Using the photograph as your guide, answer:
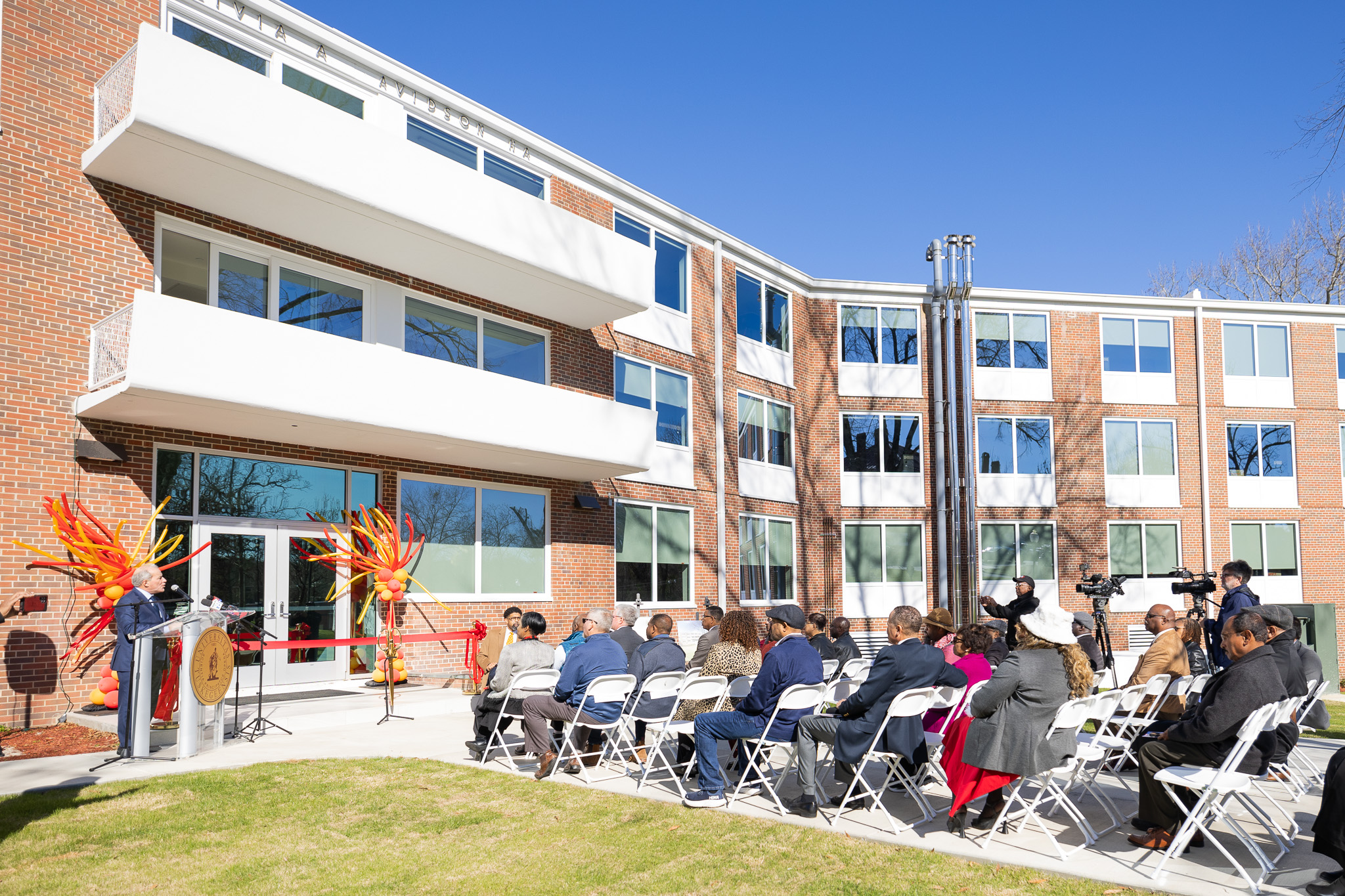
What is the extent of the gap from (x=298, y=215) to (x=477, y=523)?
516 centimetres

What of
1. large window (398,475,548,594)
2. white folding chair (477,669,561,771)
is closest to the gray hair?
white folding chair (477,669,561,771)

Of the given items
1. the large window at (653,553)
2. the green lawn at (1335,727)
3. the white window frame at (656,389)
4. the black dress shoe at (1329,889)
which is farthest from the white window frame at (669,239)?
the black dress shoe at (1329,889)

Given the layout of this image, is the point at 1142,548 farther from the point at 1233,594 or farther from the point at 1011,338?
the point at 1233,594

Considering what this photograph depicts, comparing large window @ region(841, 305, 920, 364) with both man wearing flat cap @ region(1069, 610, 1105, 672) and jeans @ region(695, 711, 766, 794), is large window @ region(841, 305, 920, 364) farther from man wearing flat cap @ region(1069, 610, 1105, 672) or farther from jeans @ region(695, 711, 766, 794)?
jeans @ region(695, 711, 766, 794)

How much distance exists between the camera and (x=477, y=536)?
15.0 meters

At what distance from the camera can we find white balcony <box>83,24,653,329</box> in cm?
1042

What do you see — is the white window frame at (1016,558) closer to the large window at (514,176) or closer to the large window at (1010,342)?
the large window at (1010,342)

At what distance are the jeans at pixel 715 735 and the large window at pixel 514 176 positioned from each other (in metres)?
10.6

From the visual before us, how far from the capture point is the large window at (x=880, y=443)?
2389 cm

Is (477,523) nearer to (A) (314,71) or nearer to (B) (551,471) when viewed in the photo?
(B) (551,471)

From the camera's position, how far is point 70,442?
1052 centimetres

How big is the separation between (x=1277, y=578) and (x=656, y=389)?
1718 cm

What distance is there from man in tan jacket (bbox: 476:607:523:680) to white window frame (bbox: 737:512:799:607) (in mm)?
8040

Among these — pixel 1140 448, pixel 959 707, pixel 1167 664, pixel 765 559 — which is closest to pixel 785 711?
pixel 959 707
